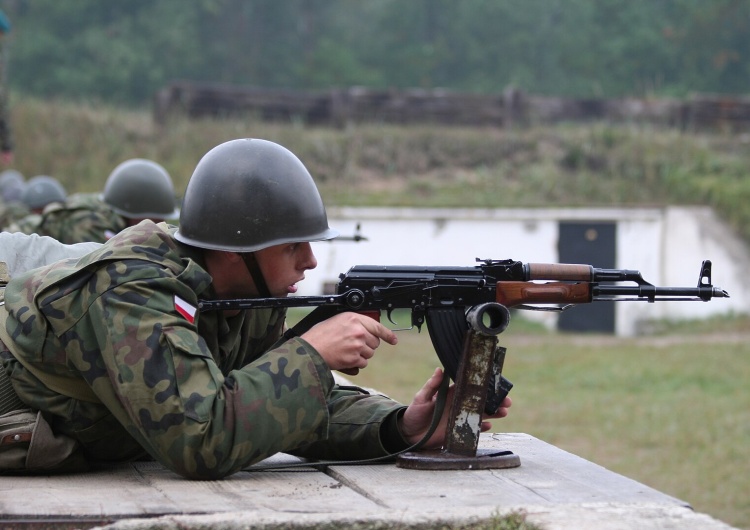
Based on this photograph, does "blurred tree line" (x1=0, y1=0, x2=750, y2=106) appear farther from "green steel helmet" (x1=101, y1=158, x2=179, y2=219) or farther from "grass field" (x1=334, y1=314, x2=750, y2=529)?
"green steel helmet" (x1=101, y1=158, x2=179, y2=219)

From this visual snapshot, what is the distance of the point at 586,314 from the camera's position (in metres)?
17.6

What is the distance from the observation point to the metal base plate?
3336 mm

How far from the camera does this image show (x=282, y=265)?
3.39m

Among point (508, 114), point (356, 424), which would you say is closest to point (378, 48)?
point (508, 114)

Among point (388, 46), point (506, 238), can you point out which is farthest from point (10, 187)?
point (388, 46)

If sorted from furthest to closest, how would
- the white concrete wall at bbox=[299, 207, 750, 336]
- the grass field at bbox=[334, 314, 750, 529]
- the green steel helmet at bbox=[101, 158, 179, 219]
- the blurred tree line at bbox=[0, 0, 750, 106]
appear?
1. the blurred tree line at bbox=[0, 0, 750, 106]
2. the white concrete wall at bbox=[299, 207, 750, 336]
3. the green steel helmet at bbox=[101, 158, 179, 219]
4. the grass field at bbox=[334, 314, 750, 529]

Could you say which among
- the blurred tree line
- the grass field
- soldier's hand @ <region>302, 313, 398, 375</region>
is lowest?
the grass field

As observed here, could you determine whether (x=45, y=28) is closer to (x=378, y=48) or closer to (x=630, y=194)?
(x=378, y=48)

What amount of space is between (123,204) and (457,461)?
5.15 meters

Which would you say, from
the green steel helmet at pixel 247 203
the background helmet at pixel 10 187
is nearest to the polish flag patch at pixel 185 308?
the green steel helmet at pixel 247 203

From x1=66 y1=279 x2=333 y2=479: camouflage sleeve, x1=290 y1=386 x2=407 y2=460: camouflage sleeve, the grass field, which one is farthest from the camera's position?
the grass field

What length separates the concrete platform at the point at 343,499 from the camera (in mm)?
2648

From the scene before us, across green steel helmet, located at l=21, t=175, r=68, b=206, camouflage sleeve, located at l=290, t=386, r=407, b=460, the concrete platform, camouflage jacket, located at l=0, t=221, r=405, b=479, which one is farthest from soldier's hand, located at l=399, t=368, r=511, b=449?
green steel helmet, located at l=21, t=175, r=68, b=206

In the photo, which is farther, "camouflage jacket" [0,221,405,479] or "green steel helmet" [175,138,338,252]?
"green steel helmet" [175,138,338,252]
